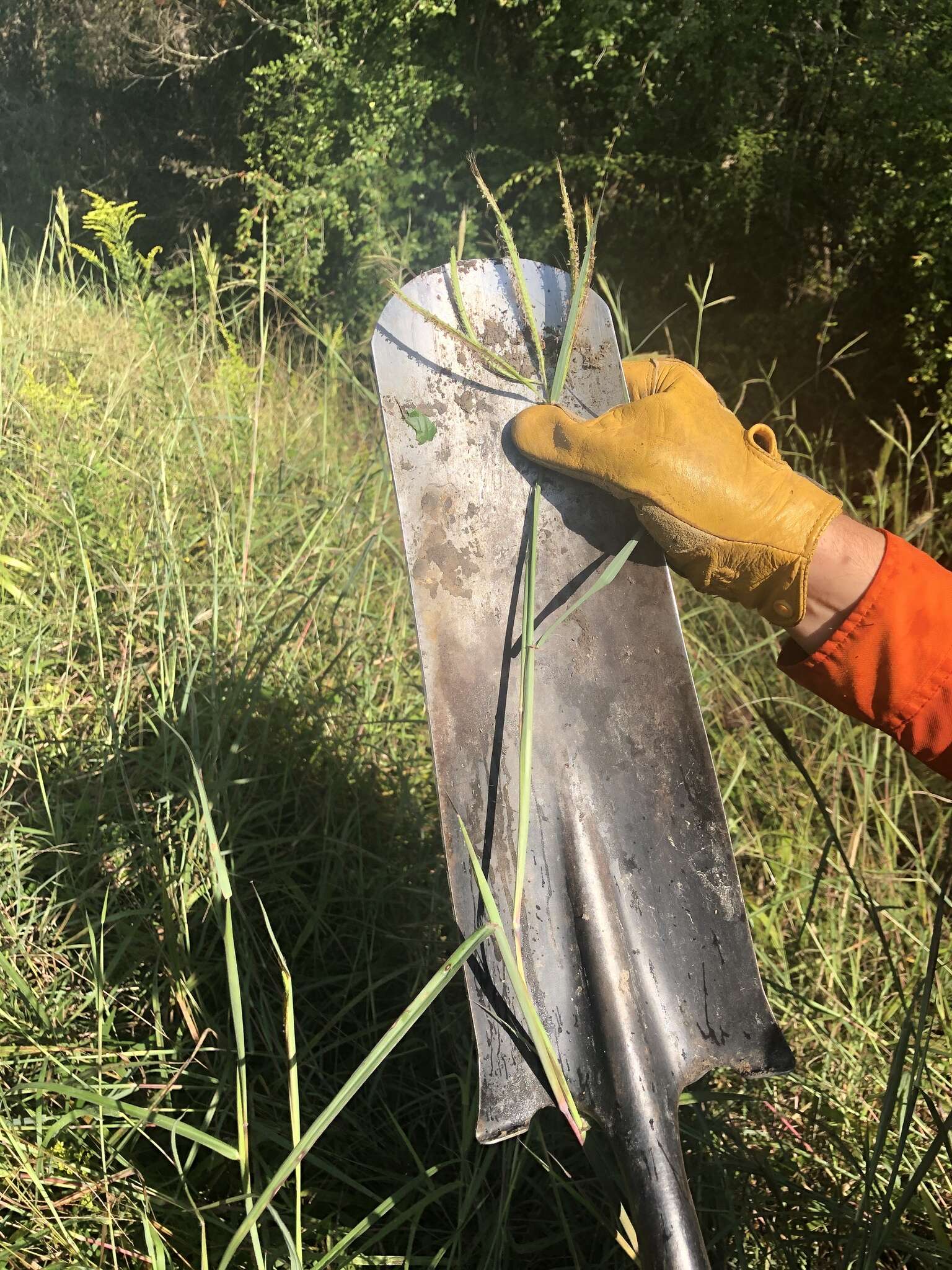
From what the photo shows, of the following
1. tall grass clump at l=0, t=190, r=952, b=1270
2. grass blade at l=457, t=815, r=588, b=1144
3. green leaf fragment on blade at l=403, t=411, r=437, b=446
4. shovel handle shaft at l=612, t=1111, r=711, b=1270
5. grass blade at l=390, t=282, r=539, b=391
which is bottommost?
tall grass clump at l=0, t=190, r=952, b=1270

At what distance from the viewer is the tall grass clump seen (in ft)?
4.20

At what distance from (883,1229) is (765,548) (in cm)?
92

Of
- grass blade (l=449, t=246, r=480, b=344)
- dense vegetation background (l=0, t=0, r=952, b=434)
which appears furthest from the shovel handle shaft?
dense vegetation background (l=0, t=0, r=952, b=434)

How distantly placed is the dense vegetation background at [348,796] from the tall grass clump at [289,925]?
0.01m

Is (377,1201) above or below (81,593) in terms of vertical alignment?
below

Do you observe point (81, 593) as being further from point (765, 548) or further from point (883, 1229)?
point (883, 1229)

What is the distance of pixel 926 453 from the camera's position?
3947 millimetres

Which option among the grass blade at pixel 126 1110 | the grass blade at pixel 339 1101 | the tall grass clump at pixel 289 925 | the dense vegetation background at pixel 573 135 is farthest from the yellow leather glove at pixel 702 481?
the dense vegetation background at pixel 573 135

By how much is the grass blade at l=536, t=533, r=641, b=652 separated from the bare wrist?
0.29 m

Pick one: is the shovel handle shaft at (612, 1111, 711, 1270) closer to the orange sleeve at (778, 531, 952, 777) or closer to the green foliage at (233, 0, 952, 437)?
the orange sleeve at (778, 531, 952, 777)

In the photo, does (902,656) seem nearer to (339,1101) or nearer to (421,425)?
(421,425)

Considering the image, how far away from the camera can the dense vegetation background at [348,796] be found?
52.4 inches

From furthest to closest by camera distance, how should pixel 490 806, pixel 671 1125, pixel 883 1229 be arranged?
pixel 490 806
pixel 671 1125
pixel 883 1229

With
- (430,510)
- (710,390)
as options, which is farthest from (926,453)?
(430,510)
